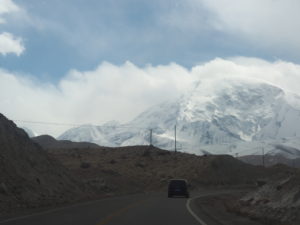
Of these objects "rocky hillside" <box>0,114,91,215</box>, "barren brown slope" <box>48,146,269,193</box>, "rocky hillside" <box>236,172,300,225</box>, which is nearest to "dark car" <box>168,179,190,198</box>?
"rocky hillside" <box>0,114,91,215</box>

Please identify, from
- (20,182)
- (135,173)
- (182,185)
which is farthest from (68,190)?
(135,173)

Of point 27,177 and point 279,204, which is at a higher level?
point 27,177

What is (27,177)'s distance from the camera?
38.0m

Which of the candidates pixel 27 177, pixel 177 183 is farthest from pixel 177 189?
pixel 27 177

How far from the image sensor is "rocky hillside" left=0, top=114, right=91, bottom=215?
32.8m

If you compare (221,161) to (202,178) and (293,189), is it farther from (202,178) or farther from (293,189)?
(293,189)

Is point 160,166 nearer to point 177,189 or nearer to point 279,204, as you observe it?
point 177,189

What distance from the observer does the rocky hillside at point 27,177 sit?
108 feet

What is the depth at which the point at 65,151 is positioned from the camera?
392 ft

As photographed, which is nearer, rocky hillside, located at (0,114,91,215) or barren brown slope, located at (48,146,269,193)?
rocky hillside, located at (0,114,91,215)

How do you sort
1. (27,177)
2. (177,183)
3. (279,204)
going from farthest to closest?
(177,183) < (27,177) < (279,204)

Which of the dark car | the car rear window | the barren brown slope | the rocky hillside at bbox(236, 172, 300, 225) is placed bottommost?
the rocky hillside at bbox(236, 172, 300, 225)

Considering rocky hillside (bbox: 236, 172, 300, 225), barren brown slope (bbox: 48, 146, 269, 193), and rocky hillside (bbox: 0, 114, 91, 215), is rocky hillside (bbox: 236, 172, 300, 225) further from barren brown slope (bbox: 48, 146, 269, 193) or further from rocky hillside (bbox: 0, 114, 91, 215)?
barren brown slope (bbox: 48, 146, 269, 193)

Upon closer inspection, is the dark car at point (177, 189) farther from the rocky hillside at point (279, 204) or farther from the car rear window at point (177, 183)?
the rocky hillside at point (279, 204)
